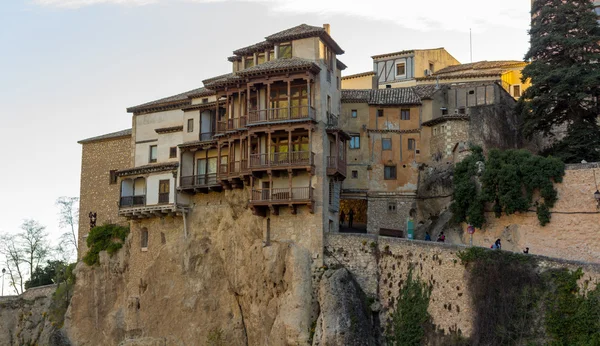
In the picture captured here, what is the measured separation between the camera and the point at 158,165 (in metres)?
54.9

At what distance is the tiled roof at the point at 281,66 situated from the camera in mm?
46938

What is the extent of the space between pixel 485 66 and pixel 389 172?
2070cm

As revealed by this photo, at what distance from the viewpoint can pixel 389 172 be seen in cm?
5500

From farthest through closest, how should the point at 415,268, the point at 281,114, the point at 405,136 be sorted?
the point at 405,136 < the point at 281,114 < the point at 415,268

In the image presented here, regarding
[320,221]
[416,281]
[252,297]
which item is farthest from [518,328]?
[252,297]

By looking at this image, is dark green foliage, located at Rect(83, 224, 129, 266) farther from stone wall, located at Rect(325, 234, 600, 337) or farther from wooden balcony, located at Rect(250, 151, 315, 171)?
stone wall, located at Rect(325, 234, 600, 337)

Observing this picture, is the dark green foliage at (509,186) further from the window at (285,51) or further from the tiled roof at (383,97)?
the window at (285,51)

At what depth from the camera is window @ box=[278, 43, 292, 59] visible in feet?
164

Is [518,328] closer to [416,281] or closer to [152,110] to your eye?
[416,281]

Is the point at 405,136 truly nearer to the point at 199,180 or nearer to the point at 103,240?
the point at 199,180

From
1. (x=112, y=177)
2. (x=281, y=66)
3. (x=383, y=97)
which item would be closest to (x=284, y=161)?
(x=281, y=66)

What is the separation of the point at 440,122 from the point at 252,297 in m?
17.8

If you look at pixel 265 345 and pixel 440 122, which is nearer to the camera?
pixel 265 345

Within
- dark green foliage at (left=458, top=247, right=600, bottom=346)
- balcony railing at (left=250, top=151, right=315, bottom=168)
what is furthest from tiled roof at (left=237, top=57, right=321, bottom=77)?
dark green foliage at (left=458, top=247, right=600, bottom=346)
